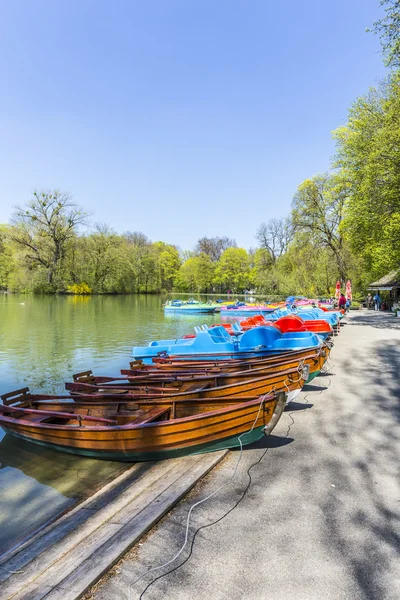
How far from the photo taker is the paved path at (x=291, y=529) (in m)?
2.50

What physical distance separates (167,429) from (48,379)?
8689 mm

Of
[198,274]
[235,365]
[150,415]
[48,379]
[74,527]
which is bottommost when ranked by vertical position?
[48,379]

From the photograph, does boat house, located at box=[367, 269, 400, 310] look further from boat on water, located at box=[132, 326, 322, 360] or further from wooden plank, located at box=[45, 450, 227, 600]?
wooden plank, located at box=[45, 450, 227, 600]

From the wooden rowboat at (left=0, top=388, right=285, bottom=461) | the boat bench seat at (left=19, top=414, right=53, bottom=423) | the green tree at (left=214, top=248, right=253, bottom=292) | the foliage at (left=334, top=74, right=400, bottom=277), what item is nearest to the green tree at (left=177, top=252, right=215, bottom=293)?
the green tree at (left=214, top=248, right=253, bottom=292)

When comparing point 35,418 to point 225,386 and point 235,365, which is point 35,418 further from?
point 235,365

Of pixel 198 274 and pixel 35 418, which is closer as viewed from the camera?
pixel 35 418

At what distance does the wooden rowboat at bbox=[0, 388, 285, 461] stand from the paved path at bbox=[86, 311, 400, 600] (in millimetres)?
371

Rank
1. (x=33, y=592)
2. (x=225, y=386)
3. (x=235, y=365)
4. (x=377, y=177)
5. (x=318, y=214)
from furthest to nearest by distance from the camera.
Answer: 1. (x=318, y=214)
2. (x=377, y=177)
3. (x=235, y=365)
4. (x=225, y=386)
5. (x=33, y=592)

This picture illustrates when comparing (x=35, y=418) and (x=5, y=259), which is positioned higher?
(x=5, y=259)

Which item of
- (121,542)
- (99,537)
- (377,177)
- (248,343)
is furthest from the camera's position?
(377,177)

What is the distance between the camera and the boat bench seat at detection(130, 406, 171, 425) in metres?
5.14

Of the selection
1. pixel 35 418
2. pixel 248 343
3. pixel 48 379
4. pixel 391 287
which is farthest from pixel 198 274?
pixel 35 418

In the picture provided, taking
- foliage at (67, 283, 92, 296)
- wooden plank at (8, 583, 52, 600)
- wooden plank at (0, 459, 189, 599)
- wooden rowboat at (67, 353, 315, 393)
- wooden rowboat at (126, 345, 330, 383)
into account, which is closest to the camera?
wooden plank at (8, 583, 52, 600)

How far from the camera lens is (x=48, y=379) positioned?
39.2 ft
